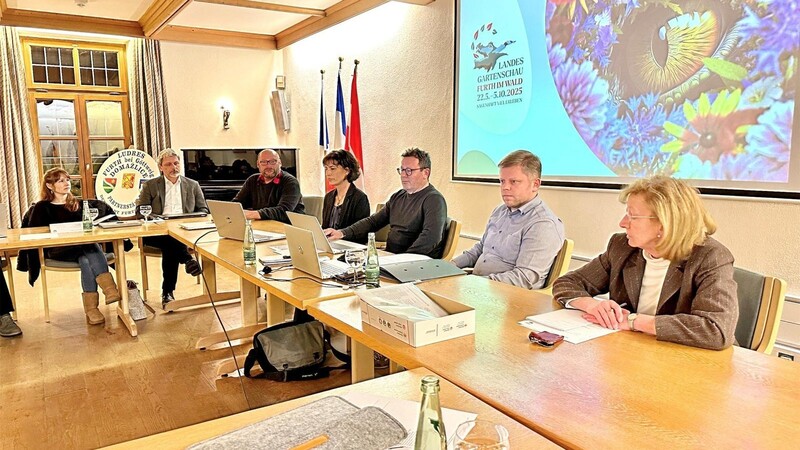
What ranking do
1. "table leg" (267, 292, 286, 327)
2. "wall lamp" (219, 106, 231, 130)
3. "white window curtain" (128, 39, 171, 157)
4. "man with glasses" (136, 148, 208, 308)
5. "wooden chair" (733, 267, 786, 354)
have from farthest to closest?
1. "wall lamp" (219, 106, 231, 130)
2. "white window curtain" (128, 39, 171, 157)
3. "man with glasses" (136, 148, 208, 308)
4. "table leg" (267, 292, 286, 327)
5. "wooden chair" (733, 267, 786, 354)

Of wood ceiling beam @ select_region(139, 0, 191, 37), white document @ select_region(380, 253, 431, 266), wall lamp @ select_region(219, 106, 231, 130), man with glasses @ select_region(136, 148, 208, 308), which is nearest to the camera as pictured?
white document @ select_region(380, 253, 431, 266)

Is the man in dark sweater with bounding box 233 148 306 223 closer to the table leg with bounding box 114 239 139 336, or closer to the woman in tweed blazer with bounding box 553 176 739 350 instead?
the table leg with bounding box 114 239 139 336

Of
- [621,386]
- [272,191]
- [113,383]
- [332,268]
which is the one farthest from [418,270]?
[272,191]

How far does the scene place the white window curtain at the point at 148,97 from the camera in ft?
21.2

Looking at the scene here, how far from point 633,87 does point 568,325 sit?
2118 mm

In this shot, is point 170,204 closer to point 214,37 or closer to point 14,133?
point 14,133

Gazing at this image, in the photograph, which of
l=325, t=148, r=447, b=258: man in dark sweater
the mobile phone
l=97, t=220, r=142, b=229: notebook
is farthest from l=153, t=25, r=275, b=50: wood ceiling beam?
the mobile phone

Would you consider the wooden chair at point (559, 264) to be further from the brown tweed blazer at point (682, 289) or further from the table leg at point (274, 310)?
the table leg at point (274, 310)

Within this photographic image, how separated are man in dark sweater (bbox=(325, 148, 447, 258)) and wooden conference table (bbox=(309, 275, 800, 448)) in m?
1.46

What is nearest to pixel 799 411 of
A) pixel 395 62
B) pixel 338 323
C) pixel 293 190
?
A: pixel 338 323

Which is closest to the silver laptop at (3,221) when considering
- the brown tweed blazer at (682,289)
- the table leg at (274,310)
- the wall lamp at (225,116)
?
the table leg at (274,310)

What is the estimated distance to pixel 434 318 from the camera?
1438 mm

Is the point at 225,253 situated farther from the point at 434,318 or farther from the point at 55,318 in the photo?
the point at 55,318

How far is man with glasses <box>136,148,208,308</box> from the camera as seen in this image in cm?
424
